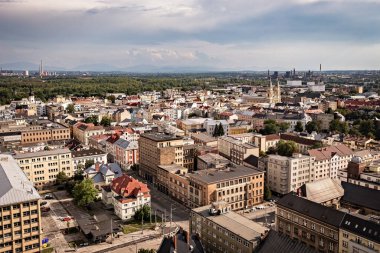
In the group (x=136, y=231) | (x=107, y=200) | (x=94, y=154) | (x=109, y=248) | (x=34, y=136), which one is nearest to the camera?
(x=109, y=248)

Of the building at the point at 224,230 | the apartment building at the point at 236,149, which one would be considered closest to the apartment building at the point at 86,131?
the apartment building at the point at 236,149

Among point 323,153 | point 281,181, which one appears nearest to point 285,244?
point 281,181

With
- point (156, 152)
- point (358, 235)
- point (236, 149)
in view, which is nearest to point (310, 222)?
point (358, 235)

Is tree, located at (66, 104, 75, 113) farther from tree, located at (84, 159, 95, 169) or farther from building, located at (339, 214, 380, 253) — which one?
A: building, located at (339, 214, 380, 253)

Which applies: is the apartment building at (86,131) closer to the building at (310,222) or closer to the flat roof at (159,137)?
the flat roof at (159,137)

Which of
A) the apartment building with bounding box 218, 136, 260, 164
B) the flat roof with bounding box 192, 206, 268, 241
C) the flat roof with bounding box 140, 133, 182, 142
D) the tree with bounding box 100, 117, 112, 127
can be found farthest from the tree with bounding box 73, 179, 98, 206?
the tree with bounding box 100, 117, 112, 127

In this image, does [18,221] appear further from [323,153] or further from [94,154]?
[323,153]

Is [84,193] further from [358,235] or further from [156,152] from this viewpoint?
[358,235]
